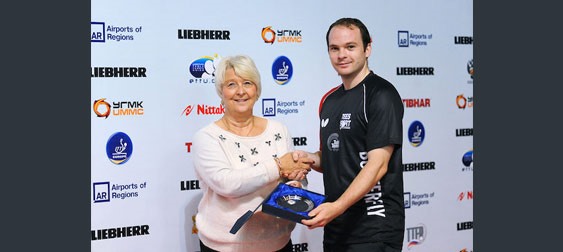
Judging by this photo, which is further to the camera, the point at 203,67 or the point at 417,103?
the point at 417,103

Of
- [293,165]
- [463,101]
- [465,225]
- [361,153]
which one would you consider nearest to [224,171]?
[293,165]

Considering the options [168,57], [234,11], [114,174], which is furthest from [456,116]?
[114,174]

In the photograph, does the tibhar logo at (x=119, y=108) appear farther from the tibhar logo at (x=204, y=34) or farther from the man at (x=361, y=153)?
the man at (x=361, y=153)

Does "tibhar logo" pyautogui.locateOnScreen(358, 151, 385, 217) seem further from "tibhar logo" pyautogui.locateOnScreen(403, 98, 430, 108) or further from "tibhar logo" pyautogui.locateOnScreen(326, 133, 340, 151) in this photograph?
"tibhar logo" pyautogui.locateOnScreen(403, 98, 430, 108)

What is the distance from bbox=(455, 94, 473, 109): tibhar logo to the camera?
5230 mm

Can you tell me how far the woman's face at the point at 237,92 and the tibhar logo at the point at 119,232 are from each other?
1194 millimetres

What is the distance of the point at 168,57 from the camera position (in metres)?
4.09

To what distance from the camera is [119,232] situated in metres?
4.00

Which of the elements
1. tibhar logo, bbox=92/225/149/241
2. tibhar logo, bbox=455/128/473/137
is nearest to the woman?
tibhar logo, bbox=92/225/149/241

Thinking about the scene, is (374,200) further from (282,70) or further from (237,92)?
(282,70)

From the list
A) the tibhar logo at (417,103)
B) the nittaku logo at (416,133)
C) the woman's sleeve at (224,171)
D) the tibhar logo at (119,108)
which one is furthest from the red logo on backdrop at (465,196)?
the tibhar logo at (119,108)

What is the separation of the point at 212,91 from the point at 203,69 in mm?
154

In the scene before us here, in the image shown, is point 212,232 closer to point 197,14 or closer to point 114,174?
point 114,174

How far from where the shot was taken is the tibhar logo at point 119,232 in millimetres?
3935
